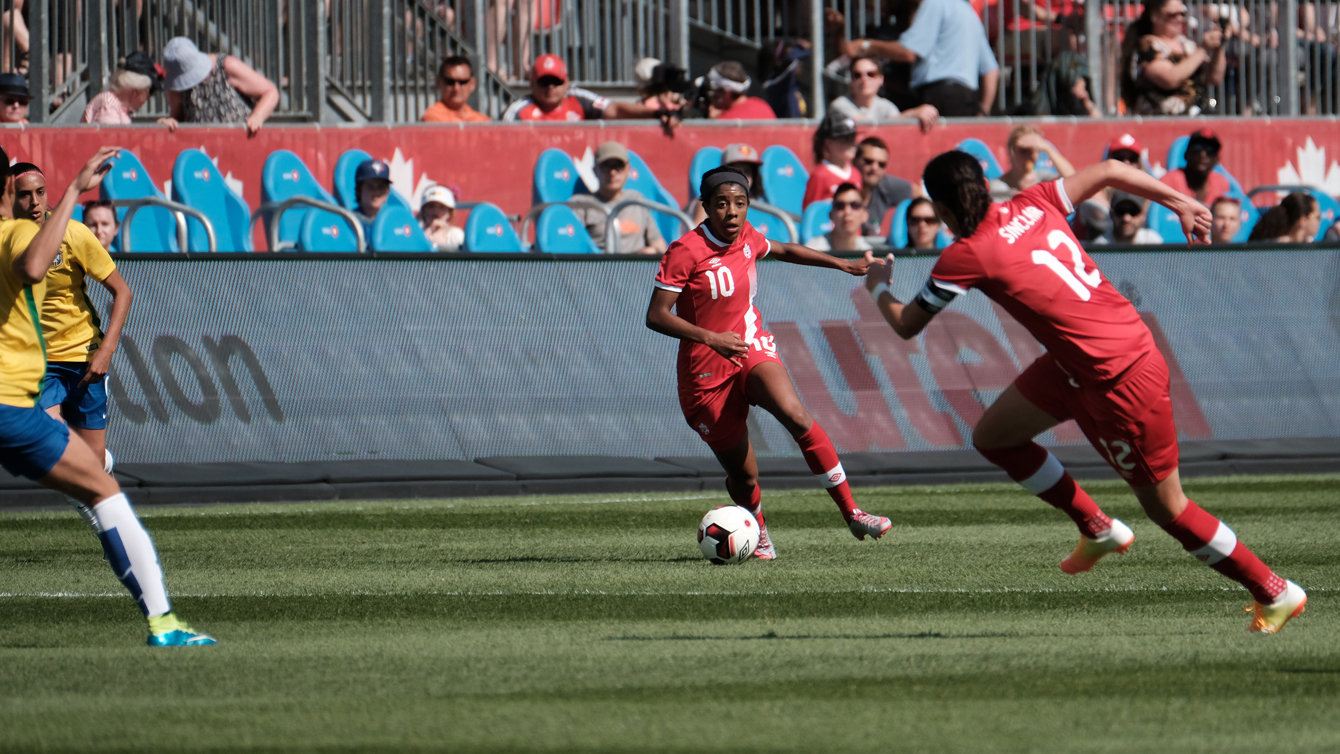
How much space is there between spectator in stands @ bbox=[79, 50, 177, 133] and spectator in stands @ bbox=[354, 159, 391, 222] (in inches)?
84.4

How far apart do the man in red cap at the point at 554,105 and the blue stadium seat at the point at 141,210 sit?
13.3 feet

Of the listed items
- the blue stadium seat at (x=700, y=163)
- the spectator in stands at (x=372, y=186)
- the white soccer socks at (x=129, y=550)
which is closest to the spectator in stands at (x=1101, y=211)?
the blue stadium seat at (x=700, y=163)

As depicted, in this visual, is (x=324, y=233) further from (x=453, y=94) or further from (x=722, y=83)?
(x=722, y=83)

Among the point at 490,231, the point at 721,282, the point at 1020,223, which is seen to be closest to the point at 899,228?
the point at 490,231

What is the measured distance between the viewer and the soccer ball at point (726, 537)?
910 cm

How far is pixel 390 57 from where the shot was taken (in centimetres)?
1812

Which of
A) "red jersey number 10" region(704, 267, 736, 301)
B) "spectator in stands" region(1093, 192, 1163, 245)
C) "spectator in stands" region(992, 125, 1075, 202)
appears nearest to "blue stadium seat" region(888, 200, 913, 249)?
"spectator in stands" region(992, 125, 1075, 202)

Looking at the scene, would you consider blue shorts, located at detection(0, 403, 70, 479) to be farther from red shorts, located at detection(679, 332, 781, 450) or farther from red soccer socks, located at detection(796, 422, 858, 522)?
red soccer socks, located at detection(796, 422, 858, 522)

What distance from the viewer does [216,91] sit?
1692 centimetres

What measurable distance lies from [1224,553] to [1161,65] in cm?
1454

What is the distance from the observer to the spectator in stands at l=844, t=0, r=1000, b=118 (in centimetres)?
1878

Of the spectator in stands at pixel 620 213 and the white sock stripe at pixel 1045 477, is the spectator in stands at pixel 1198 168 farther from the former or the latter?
the white sock stripe at pixel 1045 477

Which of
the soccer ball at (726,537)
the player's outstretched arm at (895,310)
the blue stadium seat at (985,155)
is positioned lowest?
the soccer ball at (726,537)

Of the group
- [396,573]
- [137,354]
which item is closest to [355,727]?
[396,573]
